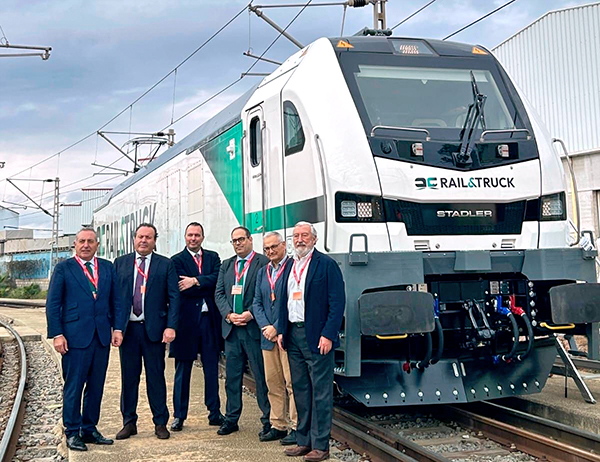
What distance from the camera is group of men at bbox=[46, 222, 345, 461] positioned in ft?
19.0

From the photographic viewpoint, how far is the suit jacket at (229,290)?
6.71 meters

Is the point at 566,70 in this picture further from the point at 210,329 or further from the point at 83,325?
the point at 83,325

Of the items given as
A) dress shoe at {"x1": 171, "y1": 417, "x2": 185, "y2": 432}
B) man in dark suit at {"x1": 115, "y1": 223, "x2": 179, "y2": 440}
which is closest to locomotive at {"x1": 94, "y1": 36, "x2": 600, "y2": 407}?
man in dark suit at {"x1": 115, "y1": 223, "x2": 179, "y2": 440}

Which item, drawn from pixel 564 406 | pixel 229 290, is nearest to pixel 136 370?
pixel 229 290

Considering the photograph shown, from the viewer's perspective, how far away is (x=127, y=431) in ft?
21.7

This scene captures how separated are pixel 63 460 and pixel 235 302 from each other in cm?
207

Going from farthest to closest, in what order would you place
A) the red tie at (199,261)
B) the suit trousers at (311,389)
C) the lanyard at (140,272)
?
the red tie at (199,261) → the lanyard at (140,272) → the suit trousers at (311,389)

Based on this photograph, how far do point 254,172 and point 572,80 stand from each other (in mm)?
14514

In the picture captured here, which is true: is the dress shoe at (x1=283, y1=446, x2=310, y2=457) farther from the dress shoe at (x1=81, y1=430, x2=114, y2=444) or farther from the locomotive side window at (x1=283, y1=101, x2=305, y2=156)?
the locomotive side window at (x1=283, y1=101, x2=305, y2=156)

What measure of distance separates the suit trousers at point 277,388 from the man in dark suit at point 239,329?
22 centimetres

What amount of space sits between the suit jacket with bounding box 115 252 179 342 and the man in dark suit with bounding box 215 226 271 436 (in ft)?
1.47

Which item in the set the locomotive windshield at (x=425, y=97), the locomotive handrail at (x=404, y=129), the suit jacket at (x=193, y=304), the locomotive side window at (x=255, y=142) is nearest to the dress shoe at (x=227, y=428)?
the suit jacket at (x=193, y=304)

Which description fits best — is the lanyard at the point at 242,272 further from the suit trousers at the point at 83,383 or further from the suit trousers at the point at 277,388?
the suit trousers at the point at 83,383

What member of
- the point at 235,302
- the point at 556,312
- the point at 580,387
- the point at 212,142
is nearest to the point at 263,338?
the point at 235,302
